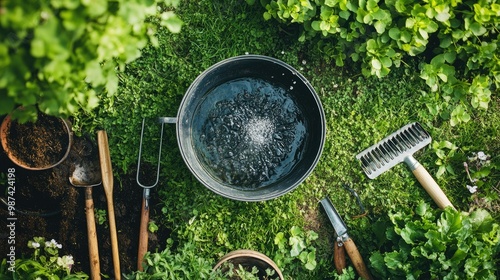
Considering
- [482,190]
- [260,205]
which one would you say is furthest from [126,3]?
[482,190]

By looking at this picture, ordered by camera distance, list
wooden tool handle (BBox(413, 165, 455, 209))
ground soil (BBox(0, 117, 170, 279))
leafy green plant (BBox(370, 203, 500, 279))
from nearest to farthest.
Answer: leafy green plant (BBox(370, 203, 500, 279)), ground soil (BBox(0, 117, 170, 279)), wooden tool handle (BBox(413, 165, 455, 209))

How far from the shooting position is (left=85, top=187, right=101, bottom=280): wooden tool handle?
9.61 feet

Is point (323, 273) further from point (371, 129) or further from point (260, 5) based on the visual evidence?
point (260, 5)

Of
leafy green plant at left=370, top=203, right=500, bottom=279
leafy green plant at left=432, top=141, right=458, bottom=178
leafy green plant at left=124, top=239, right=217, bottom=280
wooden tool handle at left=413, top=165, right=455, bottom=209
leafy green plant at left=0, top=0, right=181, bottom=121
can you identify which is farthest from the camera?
leafy green plant at left=432, top=141, right=458, bottom=178

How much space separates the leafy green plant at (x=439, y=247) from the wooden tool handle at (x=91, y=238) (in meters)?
1.82

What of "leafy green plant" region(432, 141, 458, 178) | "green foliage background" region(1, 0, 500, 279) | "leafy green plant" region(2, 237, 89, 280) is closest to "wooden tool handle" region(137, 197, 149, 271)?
"green foliage background" region(1, 0, 500, 279)

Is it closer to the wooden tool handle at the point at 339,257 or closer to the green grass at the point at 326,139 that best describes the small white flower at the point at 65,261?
the green grass at the point at 326,139

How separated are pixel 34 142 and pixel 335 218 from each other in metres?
2.08

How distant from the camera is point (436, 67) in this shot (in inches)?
119

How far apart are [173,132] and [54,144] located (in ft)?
2.55

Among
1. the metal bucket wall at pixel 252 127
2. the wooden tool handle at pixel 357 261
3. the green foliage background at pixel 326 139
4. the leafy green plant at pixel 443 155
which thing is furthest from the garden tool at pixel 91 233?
→ the leafy green plant at pixel 443 155

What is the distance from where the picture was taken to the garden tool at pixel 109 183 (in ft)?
9.60

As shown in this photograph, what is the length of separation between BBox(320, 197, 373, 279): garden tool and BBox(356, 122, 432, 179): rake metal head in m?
0.37

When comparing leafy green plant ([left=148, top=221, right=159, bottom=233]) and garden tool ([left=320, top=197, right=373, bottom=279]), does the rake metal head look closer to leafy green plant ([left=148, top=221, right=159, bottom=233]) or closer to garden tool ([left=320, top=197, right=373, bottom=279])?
garden tool ([left=320, top=197, right=373, bottom=279])
